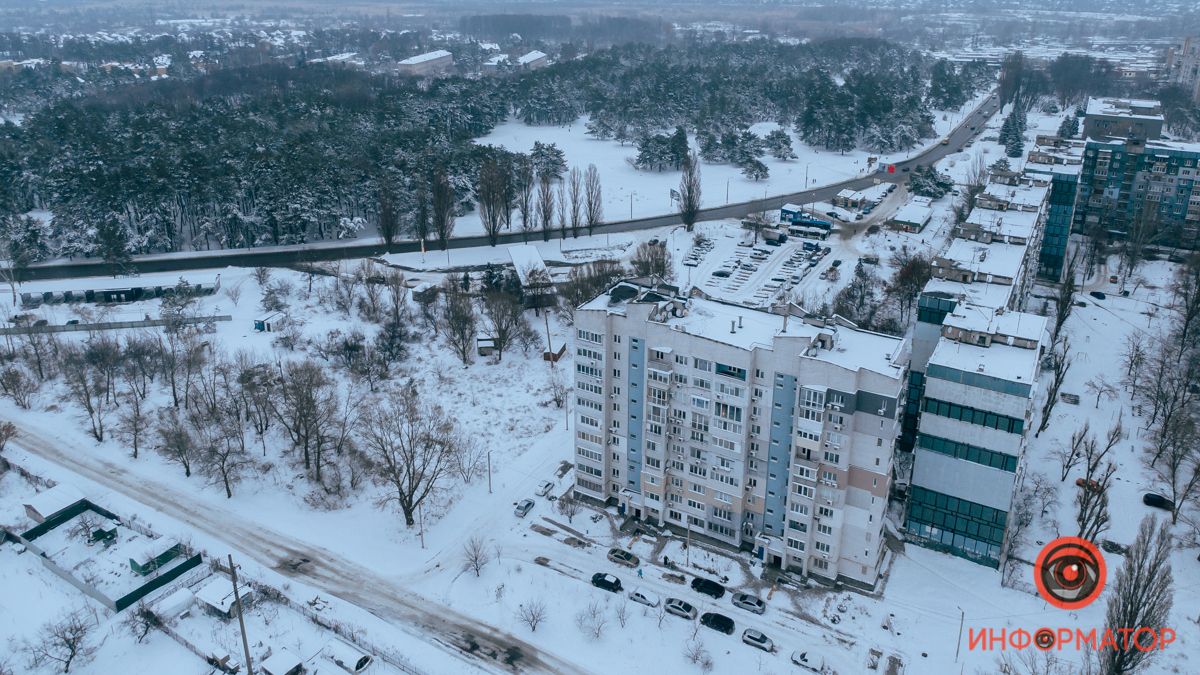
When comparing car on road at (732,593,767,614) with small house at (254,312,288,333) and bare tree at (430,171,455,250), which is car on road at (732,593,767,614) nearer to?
small house at (254,312,288,333)

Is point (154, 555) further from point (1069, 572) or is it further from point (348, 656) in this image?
point (1069, 572)

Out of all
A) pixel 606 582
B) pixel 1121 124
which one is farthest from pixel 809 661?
pixel 1121 124

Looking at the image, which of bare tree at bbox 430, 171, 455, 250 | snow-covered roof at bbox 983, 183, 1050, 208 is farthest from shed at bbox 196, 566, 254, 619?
snow-covered roof at bbox 983, 183, 1050, 208

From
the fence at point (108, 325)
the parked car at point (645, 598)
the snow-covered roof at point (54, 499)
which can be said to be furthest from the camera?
the fence at point (108, 325)

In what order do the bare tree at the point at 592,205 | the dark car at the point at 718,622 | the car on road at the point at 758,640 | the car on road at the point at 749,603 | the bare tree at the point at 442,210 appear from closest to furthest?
the car on road at the point at 758,640, the dark car at the point at 718,622, the car on road at the point at 749,603, the bare tree at the point at 442,210, the bare tree at the point at 592,205

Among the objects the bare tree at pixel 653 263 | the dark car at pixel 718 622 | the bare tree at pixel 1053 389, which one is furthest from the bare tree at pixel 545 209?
the dark car at pixel 718 622

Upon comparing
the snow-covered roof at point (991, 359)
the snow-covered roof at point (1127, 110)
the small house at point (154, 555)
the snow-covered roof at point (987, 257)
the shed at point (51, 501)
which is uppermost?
the snow-covered roof at point (1127, 110)

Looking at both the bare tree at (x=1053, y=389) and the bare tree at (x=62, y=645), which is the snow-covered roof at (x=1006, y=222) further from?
the bare tree at (x=62, y=645)
